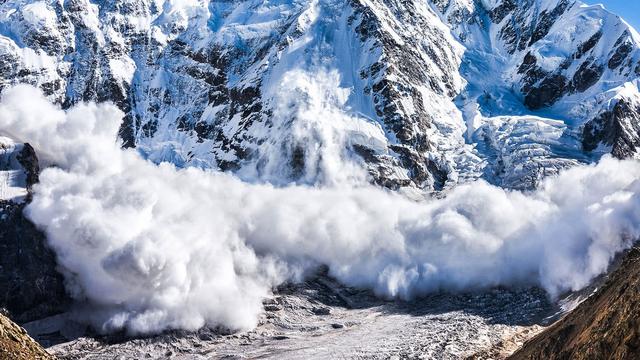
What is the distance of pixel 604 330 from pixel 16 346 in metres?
47.9

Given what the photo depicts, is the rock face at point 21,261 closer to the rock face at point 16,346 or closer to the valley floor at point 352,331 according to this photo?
the valley floor at point 352,331

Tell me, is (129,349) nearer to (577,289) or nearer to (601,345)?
(577,289)

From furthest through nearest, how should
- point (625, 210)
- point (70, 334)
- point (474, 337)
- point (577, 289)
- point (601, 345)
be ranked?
point (625, 210) → point (70, 334) → point (577, 289) → point (474, 337) → point (601, 345)

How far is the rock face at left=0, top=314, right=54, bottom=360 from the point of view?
56188mm

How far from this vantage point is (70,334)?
179 m

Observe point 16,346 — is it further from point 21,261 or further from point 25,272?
point 21,261

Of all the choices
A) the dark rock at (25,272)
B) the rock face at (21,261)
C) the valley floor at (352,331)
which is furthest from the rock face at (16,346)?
the dark rock at (25,272)

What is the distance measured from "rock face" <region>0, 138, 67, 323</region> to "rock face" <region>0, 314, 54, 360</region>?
131016mm

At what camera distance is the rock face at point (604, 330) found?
61.7 metres

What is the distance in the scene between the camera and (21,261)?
19250 centimetres

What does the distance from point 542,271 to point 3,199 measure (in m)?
132

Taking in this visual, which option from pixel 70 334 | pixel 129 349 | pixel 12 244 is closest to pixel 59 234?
pixel 12 244

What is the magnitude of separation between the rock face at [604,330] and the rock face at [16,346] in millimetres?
44018

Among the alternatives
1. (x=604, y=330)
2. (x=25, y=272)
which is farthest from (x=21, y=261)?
(x=604, y=330)
